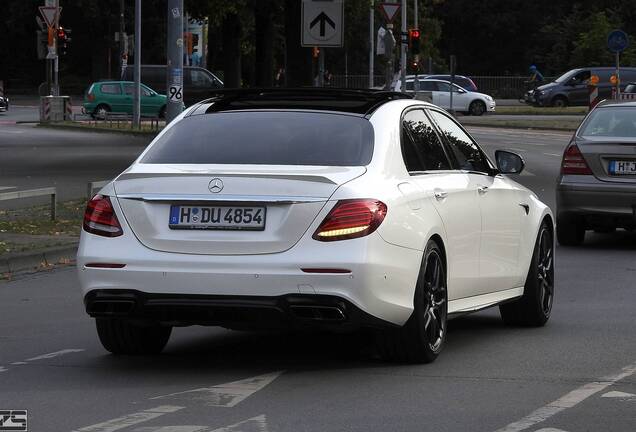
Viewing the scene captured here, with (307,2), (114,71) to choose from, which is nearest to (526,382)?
(307,2)

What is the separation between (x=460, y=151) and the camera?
992 cm

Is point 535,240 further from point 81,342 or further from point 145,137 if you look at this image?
point 145,137

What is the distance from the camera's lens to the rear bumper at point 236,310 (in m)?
7.97

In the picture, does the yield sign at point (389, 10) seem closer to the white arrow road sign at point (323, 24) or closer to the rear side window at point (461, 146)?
the white arrow road sign at point (323, 24)

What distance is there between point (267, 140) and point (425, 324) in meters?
1.30

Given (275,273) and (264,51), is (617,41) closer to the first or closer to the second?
(264,51)

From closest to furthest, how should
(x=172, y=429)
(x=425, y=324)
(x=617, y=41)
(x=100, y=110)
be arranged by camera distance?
1. (x=172, y=429)
2. (x=425, y=324)
3. (x=617, y=41)
4. (x=100, y=110)

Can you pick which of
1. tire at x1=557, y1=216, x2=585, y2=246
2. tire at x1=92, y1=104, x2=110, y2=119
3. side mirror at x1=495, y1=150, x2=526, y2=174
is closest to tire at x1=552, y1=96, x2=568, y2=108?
tire at x1=92, y1=104, x2=110, y2=119

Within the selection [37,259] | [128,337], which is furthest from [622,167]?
[128,337]

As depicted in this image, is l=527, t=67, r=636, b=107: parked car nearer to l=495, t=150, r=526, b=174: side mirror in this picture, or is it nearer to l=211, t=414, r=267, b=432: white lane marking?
l=495, t=150, r=526, b=174: side mirror

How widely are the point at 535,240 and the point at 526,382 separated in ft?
8.20

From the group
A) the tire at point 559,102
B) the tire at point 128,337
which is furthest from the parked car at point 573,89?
the tire at point 128,337

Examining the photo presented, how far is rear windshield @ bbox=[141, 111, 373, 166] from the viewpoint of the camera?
8539 millimetres

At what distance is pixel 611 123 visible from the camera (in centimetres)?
1677
